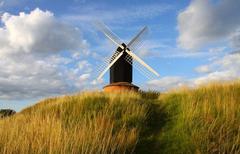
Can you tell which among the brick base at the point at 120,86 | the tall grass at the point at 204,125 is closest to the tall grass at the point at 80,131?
the tall grass at the point at 204,125

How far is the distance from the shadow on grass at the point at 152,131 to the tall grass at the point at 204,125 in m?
0.22

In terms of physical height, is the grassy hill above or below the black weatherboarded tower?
below

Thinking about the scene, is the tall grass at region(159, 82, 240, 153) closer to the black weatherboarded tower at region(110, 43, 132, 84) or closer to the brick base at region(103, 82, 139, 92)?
the brick base at region(103, 82, 139, 92)

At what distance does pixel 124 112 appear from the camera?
17.9 meters

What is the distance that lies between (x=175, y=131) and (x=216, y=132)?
164 centimetres

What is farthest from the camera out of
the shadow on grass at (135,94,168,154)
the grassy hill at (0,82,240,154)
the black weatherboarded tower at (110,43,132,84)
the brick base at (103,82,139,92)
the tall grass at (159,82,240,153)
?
the black weatherboarded tower at (110,43,132,84)

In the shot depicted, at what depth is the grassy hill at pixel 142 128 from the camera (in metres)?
10.4

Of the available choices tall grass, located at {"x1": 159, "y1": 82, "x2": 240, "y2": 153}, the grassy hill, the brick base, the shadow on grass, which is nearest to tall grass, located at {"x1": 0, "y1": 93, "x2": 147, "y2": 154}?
the grassy hill

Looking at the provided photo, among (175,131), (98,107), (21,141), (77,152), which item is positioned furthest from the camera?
(98,107)

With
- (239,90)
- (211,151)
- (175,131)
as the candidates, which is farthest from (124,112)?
(211,151)

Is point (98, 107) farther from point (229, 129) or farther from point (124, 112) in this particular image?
point (229, 129)

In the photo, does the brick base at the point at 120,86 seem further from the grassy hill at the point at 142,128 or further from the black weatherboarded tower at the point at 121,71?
the grassy hill at the point at 142,128

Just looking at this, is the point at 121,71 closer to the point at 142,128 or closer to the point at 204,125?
the point at 142,128

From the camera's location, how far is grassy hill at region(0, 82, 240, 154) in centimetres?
1040
